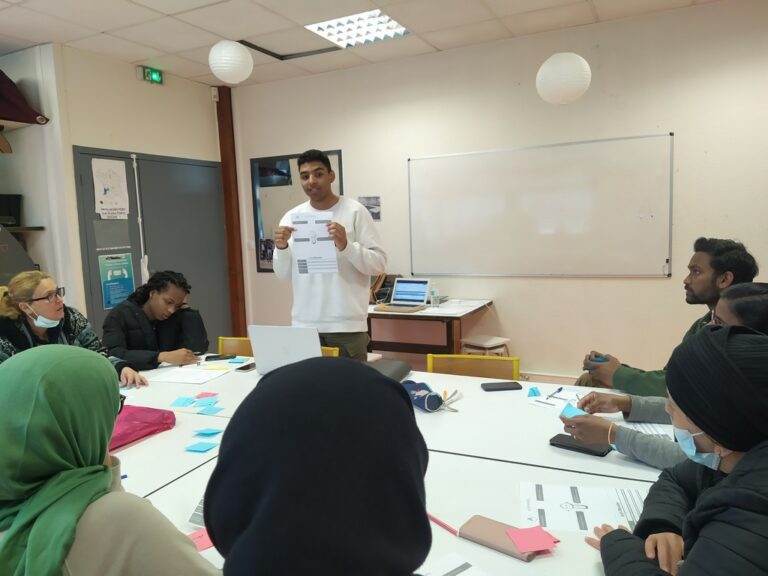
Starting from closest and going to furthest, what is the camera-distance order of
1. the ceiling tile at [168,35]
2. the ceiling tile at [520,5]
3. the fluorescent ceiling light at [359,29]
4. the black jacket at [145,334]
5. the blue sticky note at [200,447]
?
the blue sticky note at [200,447]
the black jacket at [145,334]
the ceiling tile at [520,5]
the ceiling tile at [168,35]
the fluorescent ceiling light at [359,29]

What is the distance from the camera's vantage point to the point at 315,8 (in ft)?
11.5

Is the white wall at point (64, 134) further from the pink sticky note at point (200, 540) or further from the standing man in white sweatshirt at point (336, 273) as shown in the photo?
the pink sticky note at point (200, 540)

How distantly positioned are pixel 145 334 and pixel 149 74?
8.98 feet

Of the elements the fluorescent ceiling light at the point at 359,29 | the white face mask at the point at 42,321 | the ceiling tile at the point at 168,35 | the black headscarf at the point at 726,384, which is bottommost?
the white face mask at the point at 42,321

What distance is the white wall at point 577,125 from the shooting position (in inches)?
146

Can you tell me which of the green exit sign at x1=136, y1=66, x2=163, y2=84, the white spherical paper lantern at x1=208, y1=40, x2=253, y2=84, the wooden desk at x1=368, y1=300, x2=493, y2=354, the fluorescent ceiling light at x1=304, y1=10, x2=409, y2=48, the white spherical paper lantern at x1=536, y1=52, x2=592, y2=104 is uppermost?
the fluorescent ceiling light at x1=304, y1=10, x2=409, y2=48

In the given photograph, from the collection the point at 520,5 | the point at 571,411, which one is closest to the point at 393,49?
the point at 520,5

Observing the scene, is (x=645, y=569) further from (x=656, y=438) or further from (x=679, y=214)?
(x=679, y=214)

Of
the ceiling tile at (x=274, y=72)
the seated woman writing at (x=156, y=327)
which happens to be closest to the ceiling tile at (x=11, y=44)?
the ceiling tile at (x=274, y=72)

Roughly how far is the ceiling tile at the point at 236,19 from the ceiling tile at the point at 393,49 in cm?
78

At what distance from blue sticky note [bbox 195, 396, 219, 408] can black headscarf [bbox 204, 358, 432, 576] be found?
173cm

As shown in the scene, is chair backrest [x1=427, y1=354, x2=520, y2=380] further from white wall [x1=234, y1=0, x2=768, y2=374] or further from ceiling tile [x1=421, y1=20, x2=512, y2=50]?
ceiling tile [x1=421, y1=20, x2=512, y2=50]

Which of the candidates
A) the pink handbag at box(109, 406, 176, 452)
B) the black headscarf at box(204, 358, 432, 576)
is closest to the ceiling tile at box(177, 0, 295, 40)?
the pink handbag at box(109, 406, 176, 452)

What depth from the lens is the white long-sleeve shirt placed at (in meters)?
2.90
